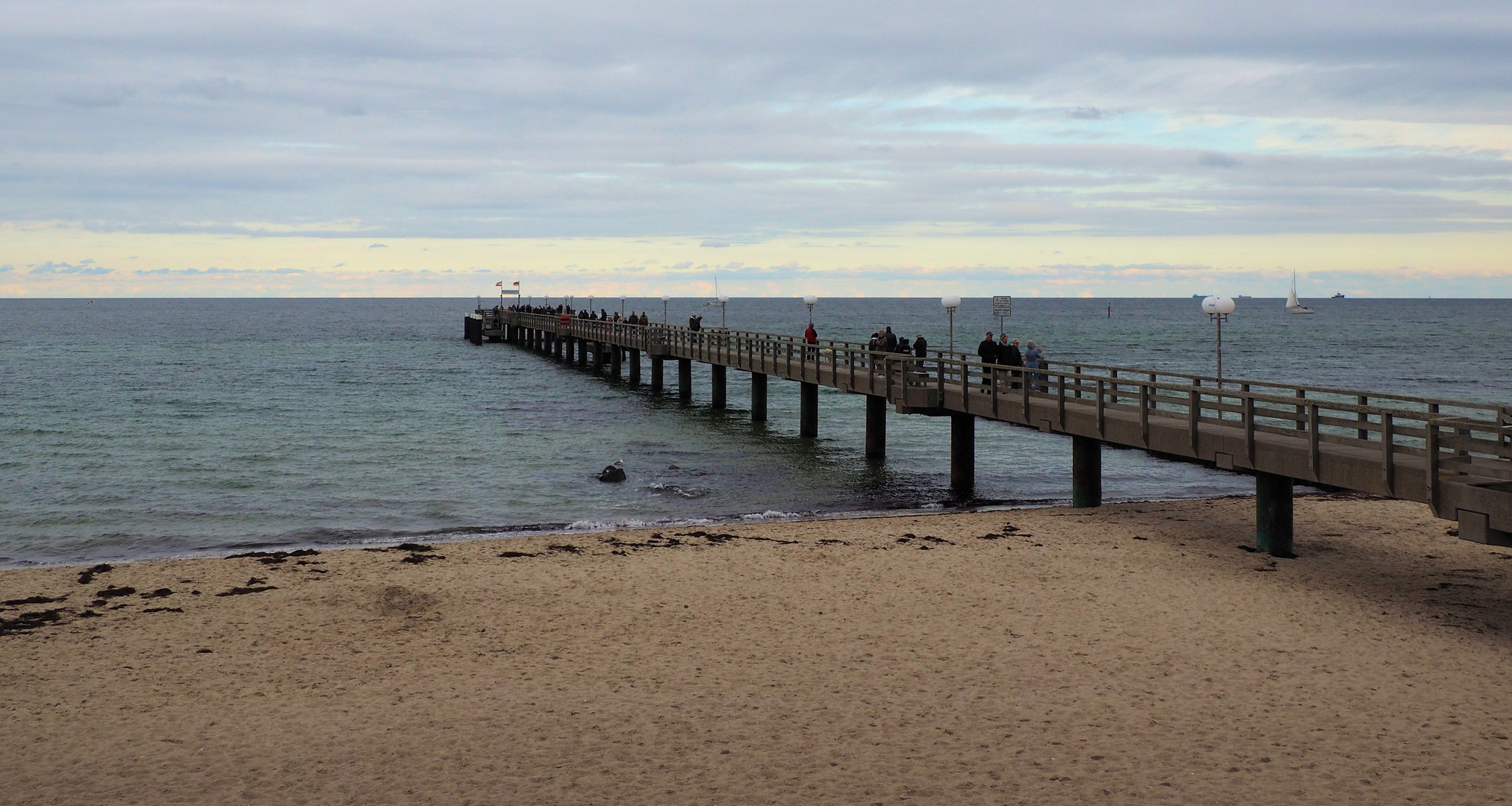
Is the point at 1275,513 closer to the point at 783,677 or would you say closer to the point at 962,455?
the point at 783,677

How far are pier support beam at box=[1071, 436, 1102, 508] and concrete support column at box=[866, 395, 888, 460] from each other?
8.13m

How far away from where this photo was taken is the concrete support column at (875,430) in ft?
88.0

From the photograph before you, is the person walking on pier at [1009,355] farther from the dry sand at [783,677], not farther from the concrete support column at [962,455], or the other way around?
the dry sand at [783,677]

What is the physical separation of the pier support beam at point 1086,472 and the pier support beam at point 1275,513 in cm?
398

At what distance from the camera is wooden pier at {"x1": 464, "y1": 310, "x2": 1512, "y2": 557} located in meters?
11.2

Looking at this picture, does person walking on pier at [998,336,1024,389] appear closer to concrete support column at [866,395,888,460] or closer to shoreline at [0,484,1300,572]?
shoreline at [0,484,1300,572]

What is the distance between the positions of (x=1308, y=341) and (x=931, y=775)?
10622 cm

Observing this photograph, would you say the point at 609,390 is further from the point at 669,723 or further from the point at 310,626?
the point at 669,723

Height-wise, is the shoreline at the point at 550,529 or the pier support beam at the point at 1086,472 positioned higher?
the pier support beam at the point at 1086,472

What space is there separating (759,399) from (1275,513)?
21.3m

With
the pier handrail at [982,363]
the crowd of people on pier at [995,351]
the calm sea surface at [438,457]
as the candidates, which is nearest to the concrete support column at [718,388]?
the calm sea surface at [438,457]

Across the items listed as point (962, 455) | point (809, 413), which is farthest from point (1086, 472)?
point (809, 413)

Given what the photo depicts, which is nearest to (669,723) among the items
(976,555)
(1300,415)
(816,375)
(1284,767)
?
(1284,767)

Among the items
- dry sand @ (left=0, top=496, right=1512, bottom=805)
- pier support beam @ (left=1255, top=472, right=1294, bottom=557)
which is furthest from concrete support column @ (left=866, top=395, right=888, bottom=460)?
pier support beam @ (left=1255, top=472, right=1294, bottom=557)
